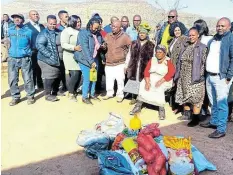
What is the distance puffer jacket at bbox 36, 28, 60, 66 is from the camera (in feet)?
21.0

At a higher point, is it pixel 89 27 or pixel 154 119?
pixel 89 27

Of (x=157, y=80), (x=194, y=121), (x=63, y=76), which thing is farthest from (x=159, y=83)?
(x=63, y=76)

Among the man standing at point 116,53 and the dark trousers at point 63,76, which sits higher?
the man standing at point 116,53

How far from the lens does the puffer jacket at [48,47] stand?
6.39 meters

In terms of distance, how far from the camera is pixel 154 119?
5957 millimetres

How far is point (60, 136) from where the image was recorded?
5.05m

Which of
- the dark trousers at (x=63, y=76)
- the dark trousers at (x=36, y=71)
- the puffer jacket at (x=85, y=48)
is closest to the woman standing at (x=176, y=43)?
the puffer jacket at (x=85, y=48)

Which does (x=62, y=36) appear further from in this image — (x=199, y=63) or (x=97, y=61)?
(x=199, y=63)

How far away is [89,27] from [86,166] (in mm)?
3187

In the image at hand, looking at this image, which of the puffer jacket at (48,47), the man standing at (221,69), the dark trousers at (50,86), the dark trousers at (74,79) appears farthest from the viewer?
the dark trousers at (50,86)

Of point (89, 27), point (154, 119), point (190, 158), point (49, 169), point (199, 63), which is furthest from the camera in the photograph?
point (89, 27)

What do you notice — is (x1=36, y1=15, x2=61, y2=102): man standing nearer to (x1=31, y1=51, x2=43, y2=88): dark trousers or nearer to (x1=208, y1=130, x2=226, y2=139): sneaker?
(x1=31, y1=51, x2=43, y2=88): dark trousers

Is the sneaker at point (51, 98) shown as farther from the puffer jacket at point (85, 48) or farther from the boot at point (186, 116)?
the boot at point (186, 116)

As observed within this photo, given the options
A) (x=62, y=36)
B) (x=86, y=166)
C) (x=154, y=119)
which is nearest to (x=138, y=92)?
(x=154, y=119)
